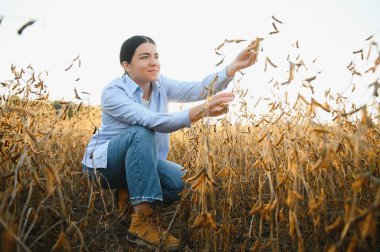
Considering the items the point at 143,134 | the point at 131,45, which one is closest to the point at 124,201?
the point at 143,134

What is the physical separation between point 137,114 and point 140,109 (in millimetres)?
34

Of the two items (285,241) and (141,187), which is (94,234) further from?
(285,241)

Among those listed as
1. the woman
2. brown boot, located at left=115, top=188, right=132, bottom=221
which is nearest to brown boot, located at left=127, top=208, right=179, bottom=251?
the woman

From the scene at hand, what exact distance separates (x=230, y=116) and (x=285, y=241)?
70cm

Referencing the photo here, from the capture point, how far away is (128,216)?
190 centimetres

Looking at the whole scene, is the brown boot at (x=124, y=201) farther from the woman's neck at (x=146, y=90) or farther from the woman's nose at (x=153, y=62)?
the woman's nose at (x=153, y=62)

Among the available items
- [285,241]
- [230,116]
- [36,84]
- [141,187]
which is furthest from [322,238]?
[36,84]

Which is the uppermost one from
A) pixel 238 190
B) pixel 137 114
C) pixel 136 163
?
pixel 137 114

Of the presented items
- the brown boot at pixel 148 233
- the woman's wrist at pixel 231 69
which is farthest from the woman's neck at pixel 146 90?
the brown boot at pixel 148 233

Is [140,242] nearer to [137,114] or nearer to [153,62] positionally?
[137,114]

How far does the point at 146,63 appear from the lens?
6.33 feet

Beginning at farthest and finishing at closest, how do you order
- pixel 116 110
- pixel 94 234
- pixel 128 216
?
pixel 128 216 → pixel 116 110 → pixel 94 234

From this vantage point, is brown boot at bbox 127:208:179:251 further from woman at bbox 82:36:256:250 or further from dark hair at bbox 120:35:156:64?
dark hair at bbox 120:35:156:64

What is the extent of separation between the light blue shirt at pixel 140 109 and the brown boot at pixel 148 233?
389 millimetres
